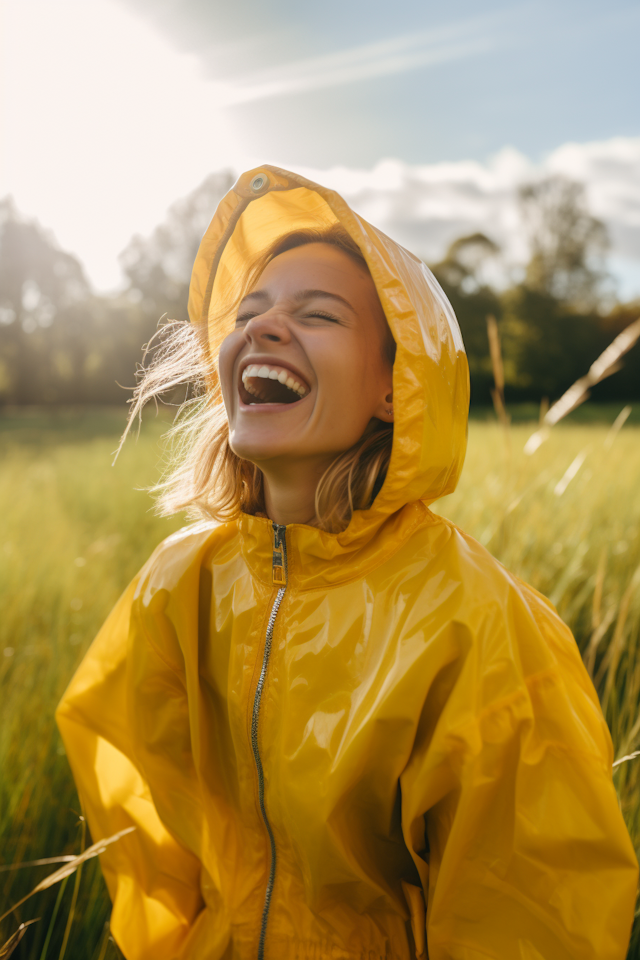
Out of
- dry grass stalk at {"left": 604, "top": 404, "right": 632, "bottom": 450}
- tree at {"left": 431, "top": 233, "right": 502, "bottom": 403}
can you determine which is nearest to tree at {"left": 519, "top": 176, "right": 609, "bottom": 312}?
tree at {"left": 431, "top": 233, "right": 502, "bottom": 403}

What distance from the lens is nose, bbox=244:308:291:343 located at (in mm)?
1140

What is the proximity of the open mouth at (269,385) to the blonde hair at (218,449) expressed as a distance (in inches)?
7.4

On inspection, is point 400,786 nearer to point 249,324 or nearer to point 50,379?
point 249,324

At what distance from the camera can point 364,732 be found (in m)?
1.01

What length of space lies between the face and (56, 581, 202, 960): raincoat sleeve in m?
0.60

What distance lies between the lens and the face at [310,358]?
1.15 m

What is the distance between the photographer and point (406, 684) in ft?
3.29

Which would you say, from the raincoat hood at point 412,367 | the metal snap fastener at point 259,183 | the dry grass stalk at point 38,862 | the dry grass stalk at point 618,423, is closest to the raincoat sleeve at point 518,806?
the raincoat hood at point 412,367

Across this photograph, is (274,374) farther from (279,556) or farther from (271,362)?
(279,556)

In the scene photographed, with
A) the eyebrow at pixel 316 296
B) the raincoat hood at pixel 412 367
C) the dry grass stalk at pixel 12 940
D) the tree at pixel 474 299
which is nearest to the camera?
the dry grass stalk at pixel 12 940

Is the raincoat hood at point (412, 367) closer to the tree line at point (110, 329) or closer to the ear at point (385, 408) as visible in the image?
the ear at point (385, 408)

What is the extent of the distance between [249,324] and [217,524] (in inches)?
22.0

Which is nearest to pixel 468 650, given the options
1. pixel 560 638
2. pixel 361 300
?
pixel 560 638

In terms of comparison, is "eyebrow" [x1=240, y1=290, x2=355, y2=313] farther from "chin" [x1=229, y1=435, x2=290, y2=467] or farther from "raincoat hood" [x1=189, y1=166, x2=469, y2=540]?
"chin" [x1=229, y1=435, x2=290, y2=467]
